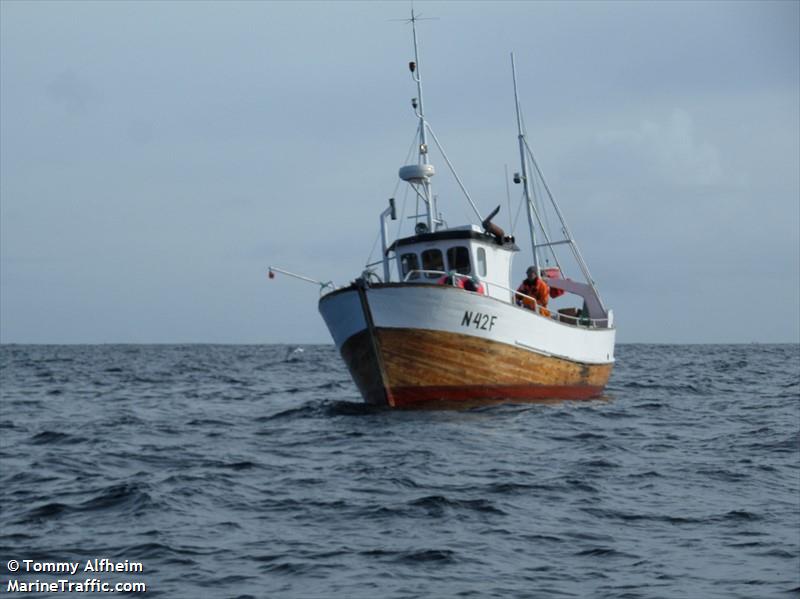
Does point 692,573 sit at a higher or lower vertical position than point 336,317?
lower

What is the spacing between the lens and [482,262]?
26.0 meters

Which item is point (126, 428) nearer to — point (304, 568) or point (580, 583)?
point (304, 568)

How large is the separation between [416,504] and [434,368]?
11.1m

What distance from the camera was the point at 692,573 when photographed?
9164 mm

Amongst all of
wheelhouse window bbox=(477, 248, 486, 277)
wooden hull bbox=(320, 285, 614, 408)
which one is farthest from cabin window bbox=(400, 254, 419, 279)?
wooden hull bbox=(320, 285, 614, 408)

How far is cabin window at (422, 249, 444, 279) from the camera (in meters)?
26.1

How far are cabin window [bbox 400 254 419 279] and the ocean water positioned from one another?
4.90 m

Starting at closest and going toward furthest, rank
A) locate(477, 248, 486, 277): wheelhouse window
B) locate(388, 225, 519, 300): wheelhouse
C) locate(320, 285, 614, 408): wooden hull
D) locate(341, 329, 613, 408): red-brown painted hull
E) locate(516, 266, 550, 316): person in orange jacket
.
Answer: locate(320, 285, 614, 408): wooden hull → locate(341, 329, 613, 408): red-brown painted hull → locate(388, 225, 519, 300): wheelhouse → locate(477, 248, 486, 277): wheelhouse window → locate(516, 266, 550, 316): person in orange jacket

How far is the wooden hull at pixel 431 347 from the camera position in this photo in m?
22.6

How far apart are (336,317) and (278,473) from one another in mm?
10176

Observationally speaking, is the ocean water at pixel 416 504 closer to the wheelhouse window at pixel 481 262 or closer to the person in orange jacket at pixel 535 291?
the person in orange jacket at pixel 535 291

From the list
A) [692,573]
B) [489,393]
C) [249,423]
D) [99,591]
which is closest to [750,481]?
[692,573]

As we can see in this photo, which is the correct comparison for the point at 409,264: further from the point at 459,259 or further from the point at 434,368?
the point at 434,368

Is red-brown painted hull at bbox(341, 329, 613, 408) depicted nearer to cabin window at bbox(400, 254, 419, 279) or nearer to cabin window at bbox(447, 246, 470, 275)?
cabin window at bbox(447, 246, 470, 275)
